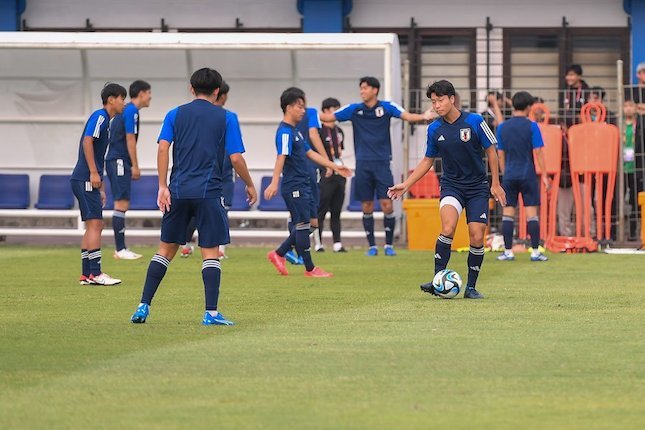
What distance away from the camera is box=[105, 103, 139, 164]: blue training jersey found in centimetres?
1922

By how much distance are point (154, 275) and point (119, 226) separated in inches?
348

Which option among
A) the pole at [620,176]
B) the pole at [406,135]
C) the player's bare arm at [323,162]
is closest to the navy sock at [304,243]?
the player's bare arm at [323,162]

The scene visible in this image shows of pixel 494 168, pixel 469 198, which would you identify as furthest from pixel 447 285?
pixel 494 168

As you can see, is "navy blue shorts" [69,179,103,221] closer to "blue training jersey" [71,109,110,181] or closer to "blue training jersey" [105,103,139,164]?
"blue training jersey" [71,109,110,181]

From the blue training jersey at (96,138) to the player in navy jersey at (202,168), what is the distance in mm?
4341

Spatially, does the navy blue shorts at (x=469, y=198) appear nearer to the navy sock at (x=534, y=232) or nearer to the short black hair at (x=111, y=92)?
the short black hair at (x=111, y=92)

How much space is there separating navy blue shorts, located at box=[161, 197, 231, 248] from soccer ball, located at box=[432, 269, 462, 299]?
2950mm

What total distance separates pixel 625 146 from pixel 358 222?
4784mm

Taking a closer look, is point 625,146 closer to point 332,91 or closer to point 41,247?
point 332,91

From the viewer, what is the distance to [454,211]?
533 inches

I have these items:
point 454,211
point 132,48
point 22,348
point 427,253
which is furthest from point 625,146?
point 22,348

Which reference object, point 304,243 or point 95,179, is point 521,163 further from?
point 95,179

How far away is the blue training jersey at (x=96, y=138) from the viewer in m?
15.2

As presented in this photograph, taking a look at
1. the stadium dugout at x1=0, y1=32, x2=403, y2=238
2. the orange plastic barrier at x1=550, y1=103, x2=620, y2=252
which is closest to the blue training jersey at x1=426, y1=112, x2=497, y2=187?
the orange plastic barrier at x1=550, y1=103, x2=620, y2=252
